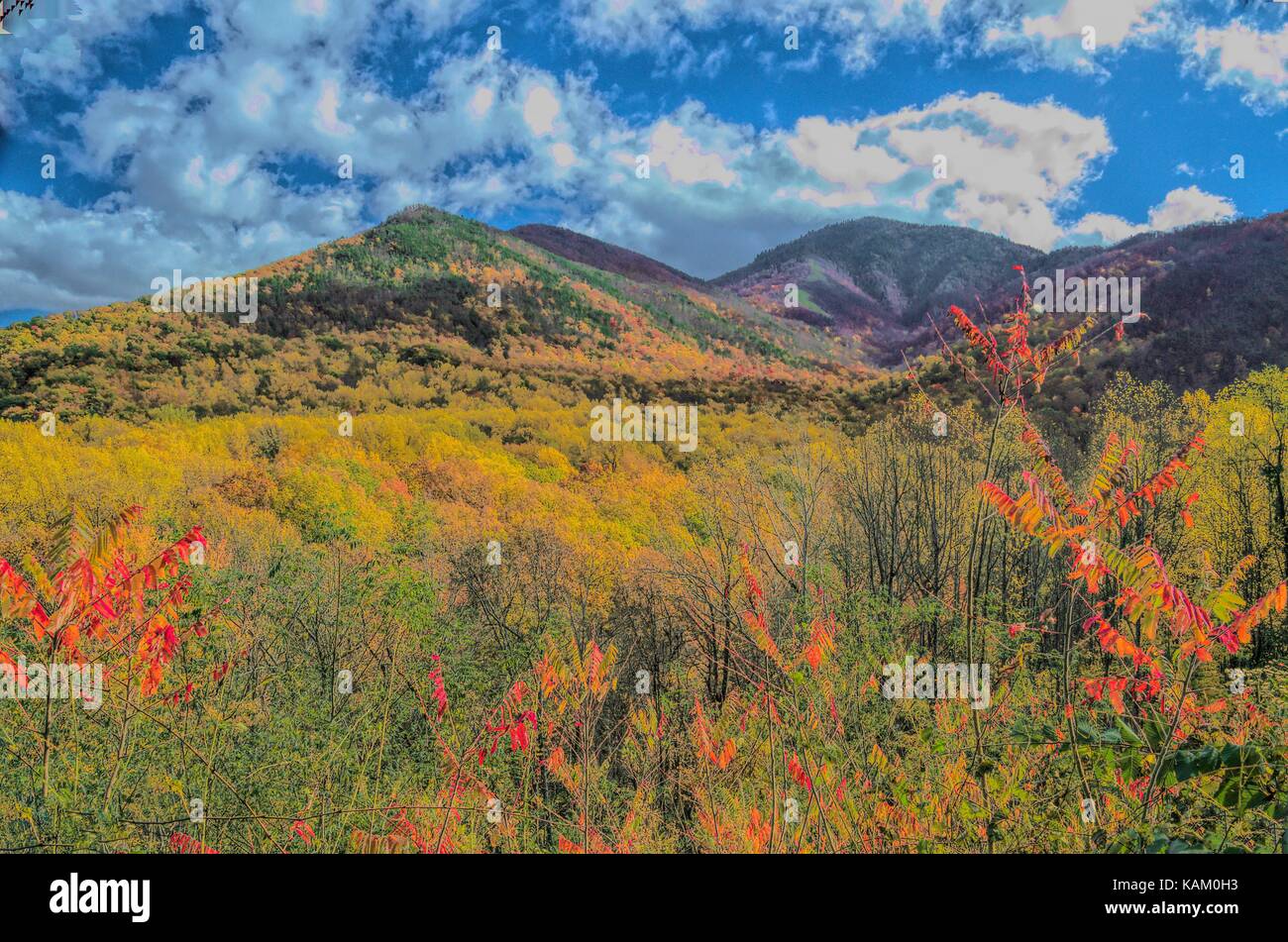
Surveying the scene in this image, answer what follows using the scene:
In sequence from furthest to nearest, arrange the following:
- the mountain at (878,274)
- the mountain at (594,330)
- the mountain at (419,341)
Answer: the mountain at (878,274), the mountain at (594,330), the mountain at (419,341)

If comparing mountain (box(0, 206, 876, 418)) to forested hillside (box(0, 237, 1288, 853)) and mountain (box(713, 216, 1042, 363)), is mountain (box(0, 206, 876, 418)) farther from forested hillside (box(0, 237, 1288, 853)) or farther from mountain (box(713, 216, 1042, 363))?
mountain (box(713, 216, 1042, 363))

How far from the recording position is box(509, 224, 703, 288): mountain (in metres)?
103

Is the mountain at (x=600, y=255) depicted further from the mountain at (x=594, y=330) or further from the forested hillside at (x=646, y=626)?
the forested hillside at (x=646, y=626)

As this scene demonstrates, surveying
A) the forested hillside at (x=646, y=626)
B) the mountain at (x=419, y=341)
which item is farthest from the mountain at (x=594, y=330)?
the forested hillside at (x=646, y=626)

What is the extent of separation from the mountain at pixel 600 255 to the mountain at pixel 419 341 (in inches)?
160

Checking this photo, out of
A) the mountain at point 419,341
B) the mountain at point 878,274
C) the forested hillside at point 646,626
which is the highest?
the mountain at point 878,274

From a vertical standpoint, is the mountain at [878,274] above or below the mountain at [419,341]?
above

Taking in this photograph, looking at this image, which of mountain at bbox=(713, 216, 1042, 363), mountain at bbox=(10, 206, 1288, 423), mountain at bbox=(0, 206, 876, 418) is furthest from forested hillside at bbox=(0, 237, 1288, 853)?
mountain at bbox=(713, 216, 1042, 363)

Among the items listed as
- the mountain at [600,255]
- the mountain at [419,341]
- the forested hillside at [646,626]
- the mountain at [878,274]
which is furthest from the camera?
the mountain at [600,255]

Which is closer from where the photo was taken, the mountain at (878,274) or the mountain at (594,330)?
the mountain at (594,330)

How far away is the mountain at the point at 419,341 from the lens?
111 ft

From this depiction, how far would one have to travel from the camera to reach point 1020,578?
11078 mm
